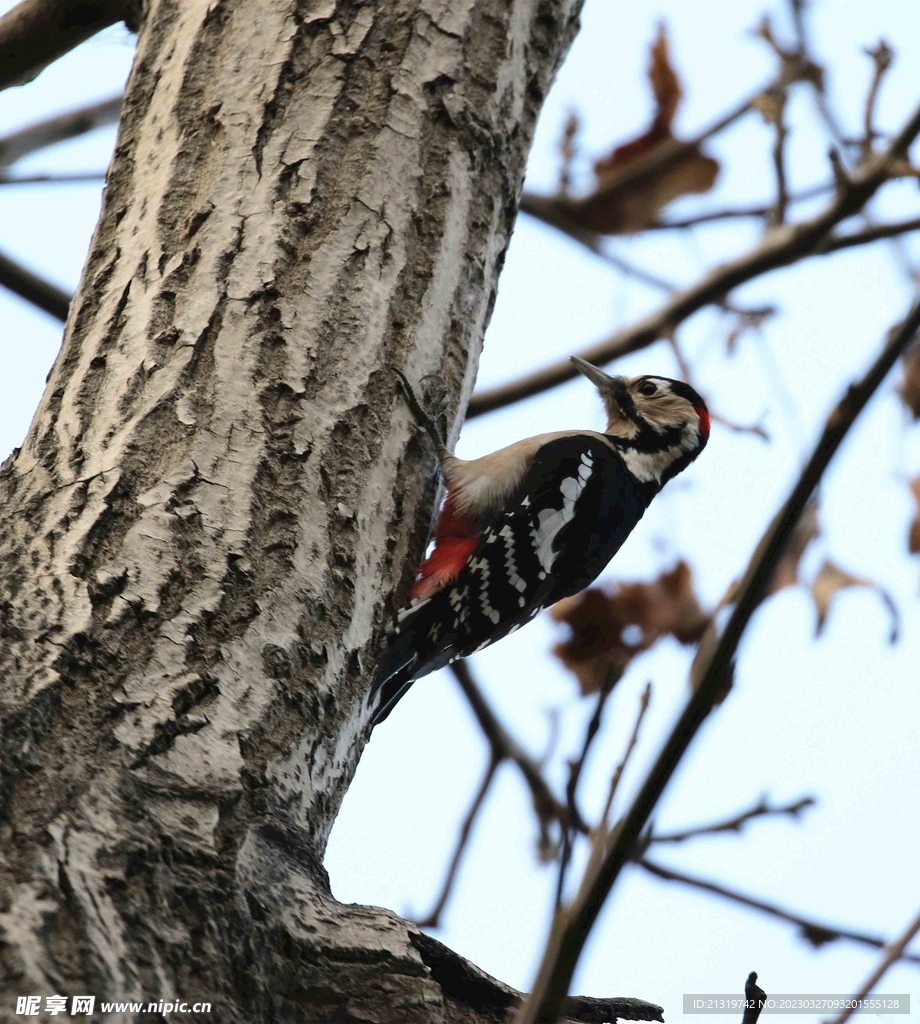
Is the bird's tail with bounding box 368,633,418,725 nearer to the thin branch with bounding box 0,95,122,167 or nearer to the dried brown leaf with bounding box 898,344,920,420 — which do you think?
the dried brown leaf with bounding box 898,344,920,420

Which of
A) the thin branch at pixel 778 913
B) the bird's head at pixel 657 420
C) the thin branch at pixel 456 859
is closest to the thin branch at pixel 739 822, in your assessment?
the thin branch at pixel 778 913

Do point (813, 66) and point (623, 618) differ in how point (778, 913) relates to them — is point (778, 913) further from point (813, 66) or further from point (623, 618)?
point (813, 66)

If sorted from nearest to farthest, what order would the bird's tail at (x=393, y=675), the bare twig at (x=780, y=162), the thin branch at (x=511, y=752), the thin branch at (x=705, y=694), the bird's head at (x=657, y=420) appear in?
1. the thin branch at (x=705, y=694)
2. the bird's tail at (x=393, y=675)
3. the bare twig at (x=780, y=162)
4. the thin branch at (x=511, y=752)
5. the bird's head at (x=657, y=420)

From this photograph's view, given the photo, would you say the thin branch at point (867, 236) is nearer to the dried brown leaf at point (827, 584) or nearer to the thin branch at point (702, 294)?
the thin branch at point (702, 294)

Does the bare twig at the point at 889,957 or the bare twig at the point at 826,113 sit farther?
the bare twig at the point at 826,113

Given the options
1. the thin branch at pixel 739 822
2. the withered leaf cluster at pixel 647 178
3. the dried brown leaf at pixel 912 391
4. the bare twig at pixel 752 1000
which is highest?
the withered leaf cluster at pixel 647 178

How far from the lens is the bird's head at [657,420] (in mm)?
5047

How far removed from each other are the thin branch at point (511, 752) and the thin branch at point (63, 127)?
2445mm

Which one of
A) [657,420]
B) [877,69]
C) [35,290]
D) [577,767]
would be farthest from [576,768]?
[657,420]

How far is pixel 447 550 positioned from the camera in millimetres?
3740

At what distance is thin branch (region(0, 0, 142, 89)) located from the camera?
10.8 feet

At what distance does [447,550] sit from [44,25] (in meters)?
1.95

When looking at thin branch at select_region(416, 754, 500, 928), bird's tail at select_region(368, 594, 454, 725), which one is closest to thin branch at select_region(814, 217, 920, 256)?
bird's tail at select_region(368, 594, 454, 725)

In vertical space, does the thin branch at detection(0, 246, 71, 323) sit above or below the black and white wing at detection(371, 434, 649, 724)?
above
